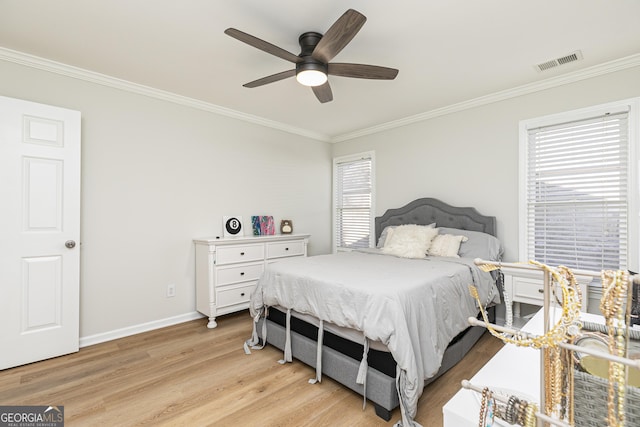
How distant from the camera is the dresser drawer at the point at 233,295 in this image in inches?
131

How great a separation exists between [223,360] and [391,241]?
6.94 ft

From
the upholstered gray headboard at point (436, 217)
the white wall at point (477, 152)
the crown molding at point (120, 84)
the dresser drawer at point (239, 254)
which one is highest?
the crown molding at point (120, 84)

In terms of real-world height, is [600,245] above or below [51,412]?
above

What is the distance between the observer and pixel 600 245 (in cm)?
269

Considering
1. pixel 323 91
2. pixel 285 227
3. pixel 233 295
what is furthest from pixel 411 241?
pixel 233 295

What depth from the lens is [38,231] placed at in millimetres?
2486

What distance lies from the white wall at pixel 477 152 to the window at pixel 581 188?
0.11 m

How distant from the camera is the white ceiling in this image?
6.37ft

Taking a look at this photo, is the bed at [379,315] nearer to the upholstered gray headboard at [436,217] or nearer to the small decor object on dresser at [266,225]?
the upholstered gray headboard at [436,217]

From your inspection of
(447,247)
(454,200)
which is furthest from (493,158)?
(447,247)

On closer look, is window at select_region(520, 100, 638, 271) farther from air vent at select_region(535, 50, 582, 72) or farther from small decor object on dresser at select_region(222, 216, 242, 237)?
small decor object on dresser at select_region(222, 216, 242, 237)

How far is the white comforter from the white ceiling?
1.79 meters

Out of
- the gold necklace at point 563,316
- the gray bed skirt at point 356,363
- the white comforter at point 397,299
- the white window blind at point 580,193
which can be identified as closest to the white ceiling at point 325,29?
the white window blind at point 580,193

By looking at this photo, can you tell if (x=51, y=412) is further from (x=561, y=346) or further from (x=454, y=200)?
(x=454, y=200)
